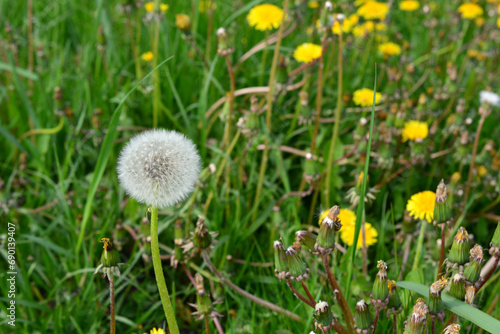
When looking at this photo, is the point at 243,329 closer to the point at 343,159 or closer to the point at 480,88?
the point at 343,159

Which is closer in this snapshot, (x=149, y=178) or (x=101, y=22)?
(x=149, y=178)

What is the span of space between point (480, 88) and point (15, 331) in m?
Answer: 2.76

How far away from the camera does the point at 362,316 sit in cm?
113

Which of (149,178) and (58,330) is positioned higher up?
(149,178)

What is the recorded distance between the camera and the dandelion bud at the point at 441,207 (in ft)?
3.92

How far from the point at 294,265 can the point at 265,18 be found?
159 cm

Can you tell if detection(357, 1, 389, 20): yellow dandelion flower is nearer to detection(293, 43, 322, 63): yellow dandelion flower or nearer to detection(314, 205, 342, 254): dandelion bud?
detection(293, 43, 322, 63): yellow dandelion flower

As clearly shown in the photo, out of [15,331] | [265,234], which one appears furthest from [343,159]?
[15,331]

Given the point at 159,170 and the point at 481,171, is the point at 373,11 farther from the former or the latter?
the point at 159,170

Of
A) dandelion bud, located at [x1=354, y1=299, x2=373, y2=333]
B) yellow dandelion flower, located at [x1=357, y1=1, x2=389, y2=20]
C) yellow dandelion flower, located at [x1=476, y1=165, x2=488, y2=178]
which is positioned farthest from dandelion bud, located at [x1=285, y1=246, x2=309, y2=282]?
yellow dandelion flower, located at [x1=357, y1=1, x2=389, y2=20]

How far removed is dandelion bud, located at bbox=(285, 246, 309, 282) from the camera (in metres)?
1.11

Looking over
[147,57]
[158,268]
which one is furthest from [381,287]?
[147,57]

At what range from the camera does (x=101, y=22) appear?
8.55 ft

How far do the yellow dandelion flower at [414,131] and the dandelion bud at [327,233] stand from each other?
3.50 feet
